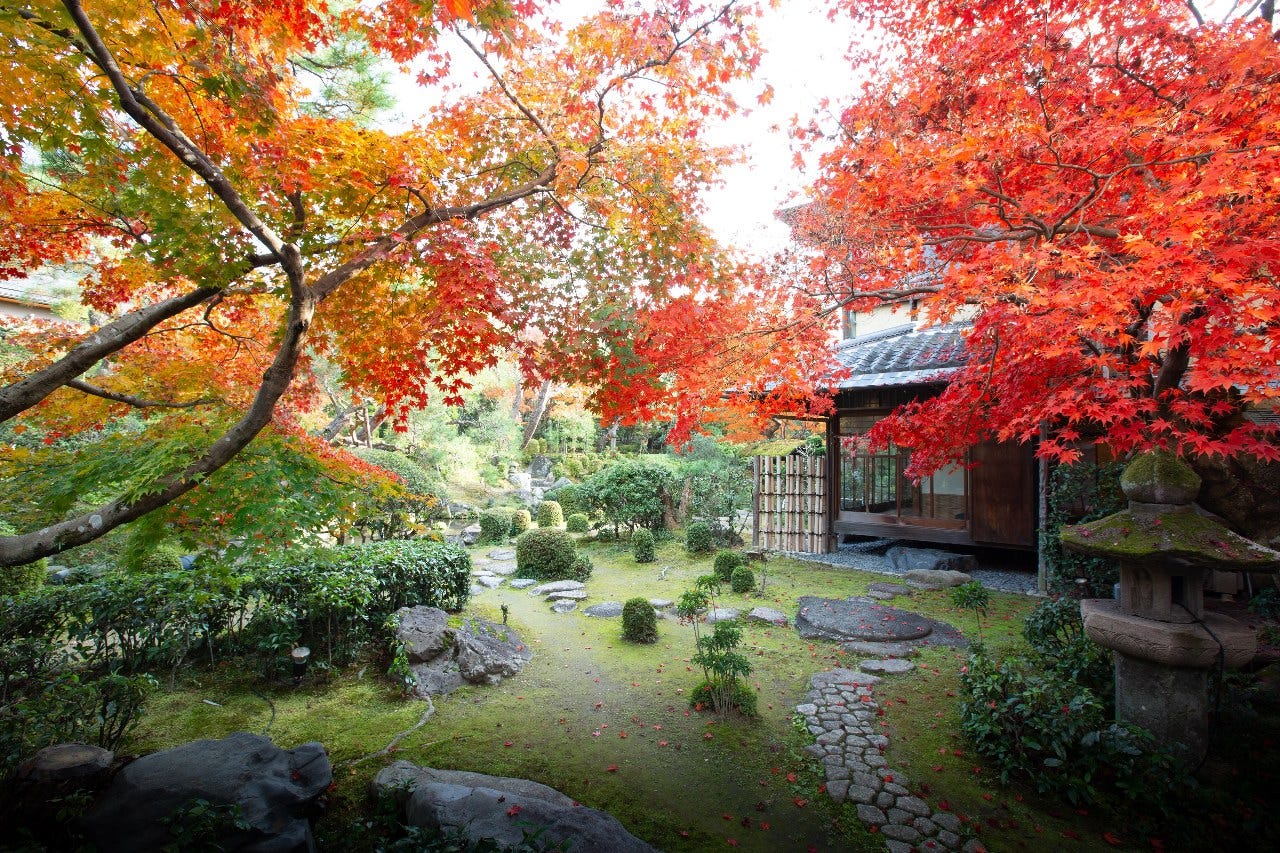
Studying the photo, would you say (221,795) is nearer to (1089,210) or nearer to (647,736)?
(647,736)

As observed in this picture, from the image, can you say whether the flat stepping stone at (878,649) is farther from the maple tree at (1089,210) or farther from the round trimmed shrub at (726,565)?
the round trimmed shrub at (726,565)

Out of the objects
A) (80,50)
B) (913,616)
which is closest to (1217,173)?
(913,616)

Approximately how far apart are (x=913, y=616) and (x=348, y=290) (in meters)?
7.70

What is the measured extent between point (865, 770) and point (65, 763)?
526cm

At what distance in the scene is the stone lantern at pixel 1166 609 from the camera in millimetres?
3682

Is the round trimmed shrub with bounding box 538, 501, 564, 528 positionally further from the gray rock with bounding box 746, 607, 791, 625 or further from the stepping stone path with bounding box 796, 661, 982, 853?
the stepping stone path with bounding box 796, 661, 982, 853

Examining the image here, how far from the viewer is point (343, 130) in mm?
4098

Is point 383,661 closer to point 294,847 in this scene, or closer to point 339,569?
point 339,569

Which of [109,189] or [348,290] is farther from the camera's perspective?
[348,290]

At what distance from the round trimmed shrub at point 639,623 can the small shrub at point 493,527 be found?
7.80 metres

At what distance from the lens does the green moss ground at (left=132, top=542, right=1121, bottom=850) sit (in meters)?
3.67

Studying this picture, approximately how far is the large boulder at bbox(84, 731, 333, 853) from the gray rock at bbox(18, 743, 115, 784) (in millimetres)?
270

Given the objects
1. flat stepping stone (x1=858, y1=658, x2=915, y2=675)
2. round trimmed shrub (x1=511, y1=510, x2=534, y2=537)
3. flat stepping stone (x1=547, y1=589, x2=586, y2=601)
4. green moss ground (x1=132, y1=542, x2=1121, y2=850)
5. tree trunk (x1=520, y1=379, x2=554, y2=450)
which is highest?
tree trunk (x1=520, y1=379, x2=554, y2=450)

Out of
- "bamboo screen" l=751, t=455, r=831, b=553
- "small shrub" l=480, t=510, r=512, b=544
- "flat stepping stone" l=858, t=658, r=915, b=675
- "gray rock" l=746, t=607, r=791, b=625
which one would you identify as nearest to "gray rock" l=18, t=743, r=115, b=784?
"flat stepping stone" l=858, t=658, r=915, b=675
